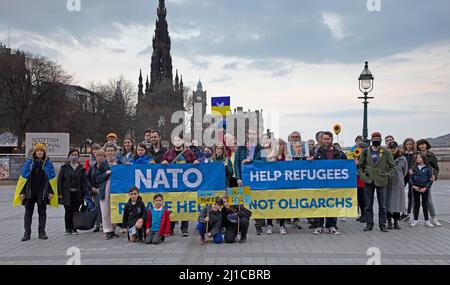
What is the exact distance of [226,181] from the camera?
9.12 metres

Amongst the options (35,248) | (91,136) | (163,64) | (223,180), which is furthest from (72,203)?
(163,64)

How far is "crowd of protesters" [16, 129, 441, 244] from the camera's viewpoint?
8164mm

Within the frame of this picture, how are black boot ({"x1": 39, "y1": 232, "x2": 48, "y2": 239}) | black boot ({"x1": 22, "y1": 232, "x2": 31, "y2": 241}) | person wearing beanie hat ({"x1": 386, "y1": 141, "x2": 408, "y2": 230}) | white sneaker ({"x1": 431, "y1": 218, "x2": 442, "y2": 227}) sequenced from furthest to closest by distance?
white sneaker ({"x1": 431, "y1": 218, "x2": 442, "y2": 227})
person wearing beanie hat ({"x1": 386, "y1": 141, "x2": 408, "y2": 230})
black boot ({"x1": 39, "y1": 232, "x2": 48, "y2": 239})
black boot ({"x1": 22, "y1": 232, "x2": 31, "y2": 241})

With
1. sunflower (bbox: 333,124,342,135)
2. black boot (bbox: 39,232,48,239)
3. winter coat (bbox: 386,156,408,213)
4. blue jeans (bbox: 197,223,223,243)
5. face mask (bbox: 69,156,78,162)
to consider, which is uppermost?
sunflower (bbox: 333,124,342,135)

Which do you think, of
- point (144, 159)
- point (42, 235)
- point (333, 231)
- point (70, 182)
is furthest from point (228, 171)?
point (42, 235)

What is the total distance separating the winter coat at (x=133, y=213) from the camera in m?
8.22

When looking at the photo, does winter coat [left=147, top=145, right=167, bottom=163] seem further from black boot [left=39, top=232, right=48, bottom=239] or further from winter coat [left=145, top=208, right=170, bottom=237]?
black boot [left=39, top=232, right=48, bottom=239]

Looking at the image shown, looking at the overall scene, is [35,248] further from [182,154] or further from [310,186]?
[310,186]

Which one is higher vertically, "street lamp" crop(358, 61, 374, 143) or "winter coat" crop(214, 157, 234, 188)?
"street lamp" crop(358, 61, 374, 143)

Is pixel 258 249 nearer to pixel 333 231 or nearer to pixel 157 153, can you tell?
pixel 333 231

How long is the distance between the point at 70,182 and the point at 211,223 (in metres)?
3.28

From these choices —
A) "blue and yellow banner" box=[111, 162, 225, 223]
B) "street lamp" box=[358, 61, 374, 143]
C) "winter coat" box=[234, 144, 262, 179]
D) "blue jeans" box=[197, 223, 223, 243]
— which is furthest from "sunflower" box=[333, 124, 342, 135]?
"blue jeans" box=[197, 223, 223, 243]

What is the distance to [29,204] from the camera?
8648 mm
